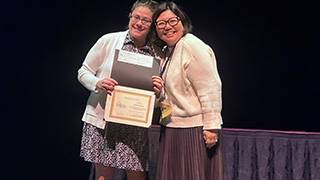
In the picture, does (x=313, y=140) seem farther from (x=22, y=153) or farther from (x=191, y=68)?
(x=22, y=153)

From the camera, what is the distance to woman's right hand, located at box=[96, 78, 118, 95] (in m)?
2.00

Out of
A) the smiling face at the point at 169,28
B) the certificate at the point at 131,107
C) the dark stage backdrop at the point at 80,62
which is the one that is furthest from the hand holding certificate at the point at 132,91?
the dark stage backdrop at the point at 80,62

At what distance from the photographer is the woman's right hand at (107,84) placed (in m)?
2.00

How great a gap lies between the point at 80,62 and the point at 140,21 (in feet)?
3.19

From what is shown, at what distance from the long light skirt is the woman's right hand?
0.26 meters

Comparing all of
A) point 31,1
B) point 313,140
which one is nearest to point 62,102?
point 31,1

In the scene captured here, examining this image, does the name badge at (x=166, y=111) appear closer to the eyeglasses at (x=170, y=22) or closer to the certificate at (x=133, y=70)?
the certificate at (x=133, y=70)

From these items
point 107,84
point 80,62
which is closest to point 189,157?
point 107,84

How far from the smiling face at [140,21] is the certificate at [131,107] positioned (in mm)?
217

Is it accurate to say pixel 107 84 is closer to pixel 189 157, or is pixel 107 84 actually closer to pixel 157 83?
pixel 157 83

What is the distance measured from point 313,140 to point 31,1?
5.26 ft

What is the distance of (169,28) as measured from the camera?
6.68ft

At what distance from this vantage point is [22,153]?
300 centimetres

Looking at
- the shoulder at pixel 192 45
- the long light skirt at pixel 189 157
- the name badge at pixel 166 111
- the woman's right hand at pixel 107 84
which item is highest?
the shoulder at pixel 192 45
